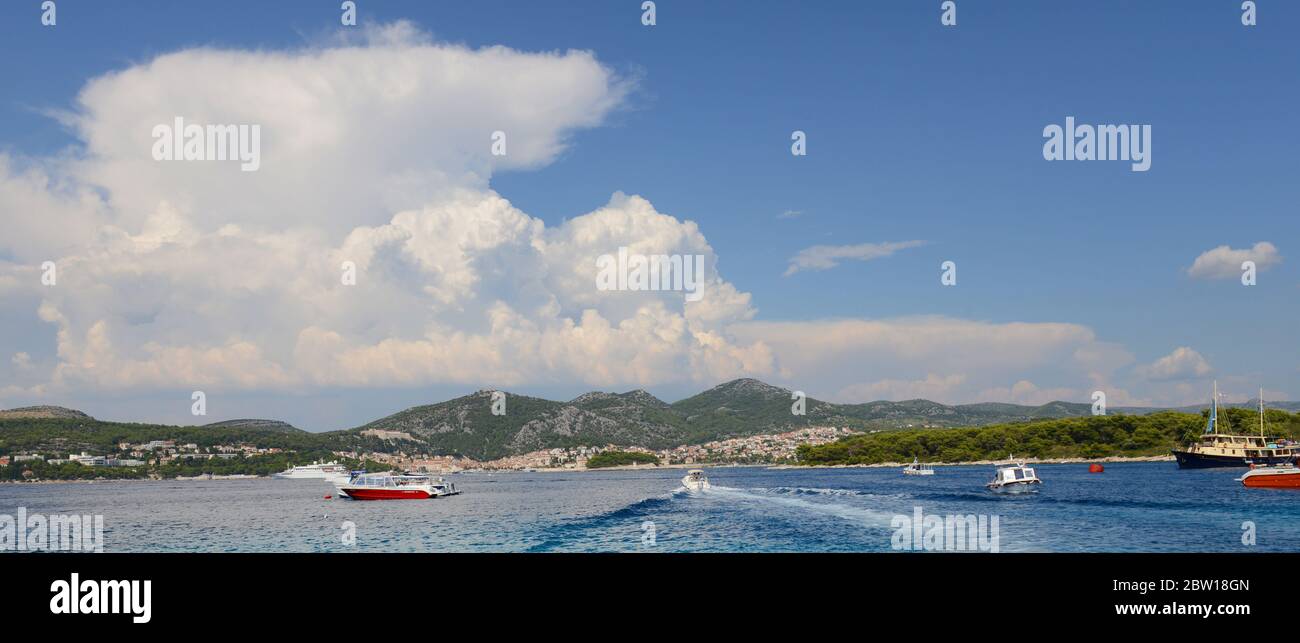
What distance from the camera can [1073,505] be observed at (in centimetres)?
6022

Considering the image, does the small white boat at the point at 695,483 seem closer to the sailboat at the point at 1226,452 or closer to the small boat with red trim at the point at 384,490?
the small boat with red trim at the point at 384,490

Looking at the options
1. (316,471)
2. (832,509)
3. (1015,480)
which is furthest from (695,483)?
(316,471)

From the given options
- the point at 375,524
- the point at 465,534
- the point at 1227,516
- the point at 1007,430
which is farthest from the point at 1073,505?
the point at 1007,430

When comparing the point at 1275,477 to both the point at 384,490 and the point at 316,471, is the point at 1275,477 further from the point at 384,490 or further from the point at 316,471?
the point at 316,471

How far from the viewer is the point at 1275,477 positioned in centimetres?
7269

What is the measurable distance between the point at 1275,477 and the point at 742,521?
5326 cm

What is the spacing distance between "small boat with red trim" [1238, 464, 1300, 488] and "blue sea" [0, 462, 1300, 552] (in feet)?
12.1

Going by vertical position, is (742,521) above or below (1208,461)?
above

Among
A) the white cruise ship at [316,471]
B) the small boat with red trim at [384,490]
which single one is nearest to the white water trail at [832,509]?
the small boat with red trim at [384,490]

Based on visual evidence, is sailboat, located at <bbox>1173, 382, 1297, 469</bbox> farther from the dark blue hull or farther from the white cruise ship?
the white cruise ship

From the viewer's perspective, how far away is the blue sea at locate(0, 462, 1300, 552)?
4250cm

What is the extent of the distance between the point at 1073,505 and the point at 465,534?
→ 44475mm
